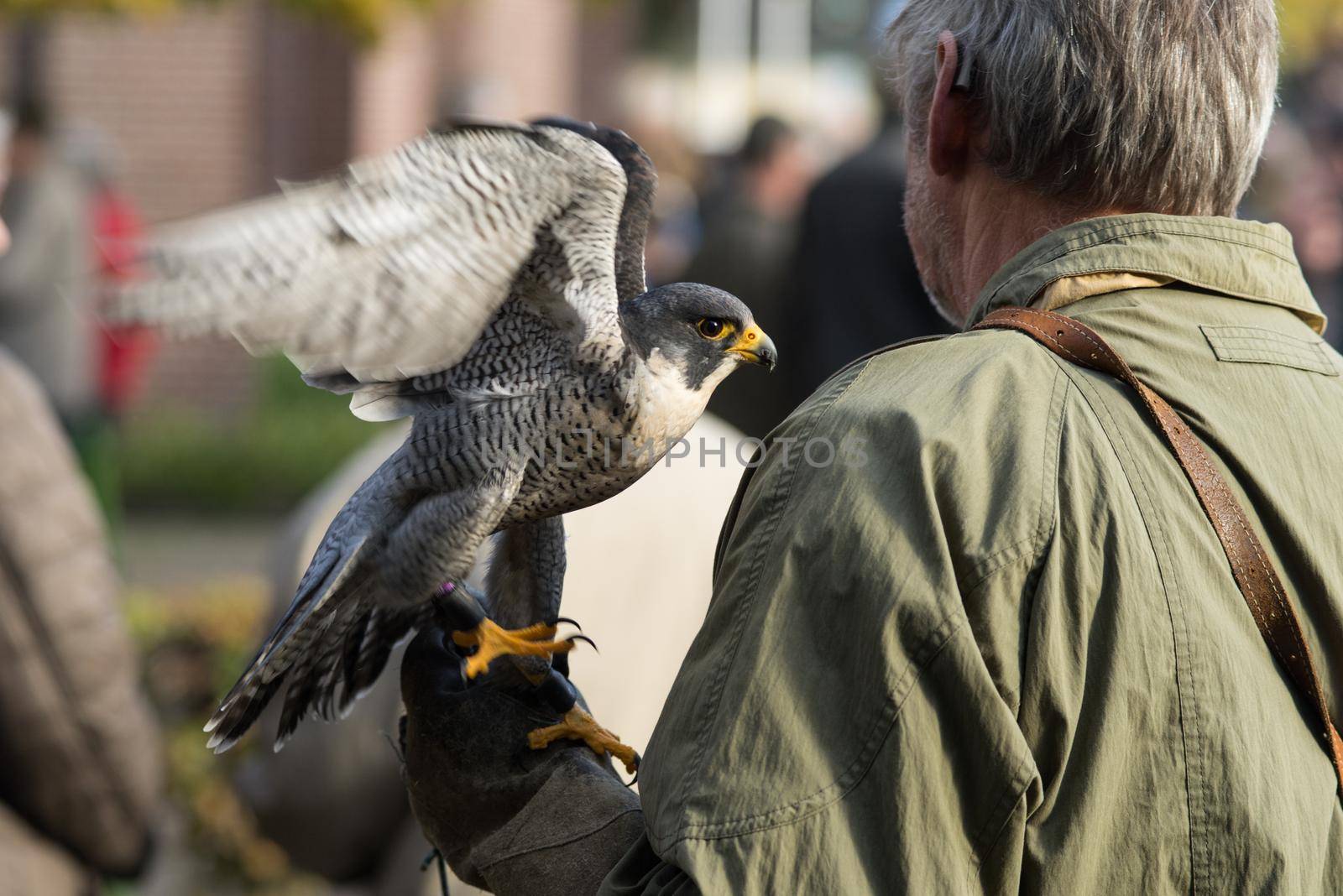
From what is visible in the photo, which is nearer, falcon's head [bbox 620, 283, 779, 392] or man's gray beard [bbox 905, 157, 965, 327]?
man's gray beard [bbox 905, 157, 965, 327]

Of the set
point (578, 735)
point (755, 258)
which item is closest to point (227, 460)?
point (755, 258)

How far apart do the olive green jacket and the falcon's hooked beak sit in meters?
0.76

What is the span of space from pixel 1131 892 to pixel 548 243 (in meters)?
1.07

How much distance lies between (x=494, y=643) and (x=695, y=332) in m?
0.56

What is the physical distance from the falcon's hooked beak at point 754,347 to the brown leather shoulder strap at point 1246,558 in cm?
82

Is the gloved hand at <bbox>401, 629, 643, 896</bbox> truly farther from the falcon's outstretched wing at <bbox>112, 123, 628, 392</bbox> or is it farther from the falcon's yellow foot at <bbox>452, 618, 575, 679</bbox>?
the falcon's outstretched wing at <bbox>112, 123, 628, 392</bbox>

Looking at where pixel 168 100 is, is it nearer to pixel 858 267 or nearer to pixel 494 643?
pixel 858 267

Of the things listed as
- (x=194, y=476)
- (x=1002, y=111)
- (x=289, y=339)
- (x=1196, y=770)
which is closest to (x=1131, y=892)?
(x=1196, y=770)

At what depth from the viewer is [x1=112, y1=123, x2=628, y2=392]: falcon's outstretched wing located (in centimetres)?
152

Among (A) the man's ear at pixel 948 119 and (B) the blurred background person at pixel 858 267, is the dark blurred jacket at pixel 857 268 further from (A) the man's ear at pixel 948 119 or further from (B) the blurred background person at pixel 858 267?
(A) the man's ear at pixel 948 119

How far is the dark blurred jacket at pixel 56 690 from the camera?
2.56 m

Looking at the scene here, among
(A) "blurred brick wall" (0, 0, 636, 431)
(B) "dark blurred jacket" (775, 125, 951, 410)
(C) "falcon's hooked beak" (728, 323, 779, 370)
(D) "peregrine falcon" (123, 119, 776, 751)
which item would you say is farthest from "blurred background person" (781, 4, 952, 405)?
(A) "blurred brick wall" (0, 0, 636, 431)

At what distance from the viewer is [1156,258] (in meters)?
1.48

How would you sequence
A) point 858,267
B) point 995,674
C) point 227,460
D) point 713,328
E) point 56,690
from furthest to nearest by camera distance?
1. point 227,460
2. point 858,267
3. point 56,690
4. point 713,328
5. point 995,674
